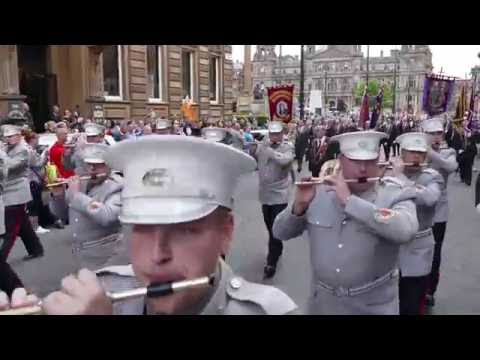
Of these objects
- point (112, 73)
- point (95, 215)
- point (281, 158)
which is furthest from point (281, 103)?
point (112, 73)

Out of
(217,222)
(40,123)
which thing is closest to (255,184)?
(40,123)

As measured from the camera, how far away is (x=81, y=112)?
19938 mm

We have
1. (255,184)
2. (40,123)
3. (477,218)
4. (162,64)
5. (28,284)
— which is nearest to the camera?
(28,284)

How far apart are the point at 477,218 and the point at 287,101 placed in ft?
14.1

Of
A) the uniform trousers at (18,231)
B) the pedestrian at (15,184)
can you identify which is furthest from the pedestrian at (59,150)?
the pedestrian at (15,184)

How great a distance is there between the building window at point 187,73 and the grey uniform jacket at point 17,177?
1860cm

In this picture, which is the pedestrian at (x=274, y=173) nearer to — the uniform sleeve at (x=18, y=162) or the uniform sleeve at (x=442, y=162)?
the uniform sleeve at (x=442, y=162)

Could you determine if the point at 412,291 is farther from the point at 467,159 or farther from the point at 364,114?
the point at 467,159

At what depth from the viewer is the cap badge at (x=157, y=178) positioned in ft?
5.04

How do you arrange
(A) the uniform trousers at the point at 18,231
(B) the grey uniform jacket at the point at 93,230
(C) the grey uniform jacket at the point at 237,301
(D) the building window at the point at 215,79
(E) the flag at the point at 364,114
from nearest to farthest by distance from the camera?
(C) the grey uniform jacket at the point at 237,301
(B) the grey uniform jacket at the point at 93,230
(A) the uniform trousers at the point at 18,231
(E) the flag at the point at 364,114
(D) the building window at the point at 215,79

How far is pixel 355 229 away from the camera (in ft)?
10.7

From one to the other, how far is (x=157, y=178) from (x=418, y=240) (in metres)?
3.67

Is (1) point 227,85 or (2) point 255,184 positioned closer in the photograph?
(2) point 255,184
